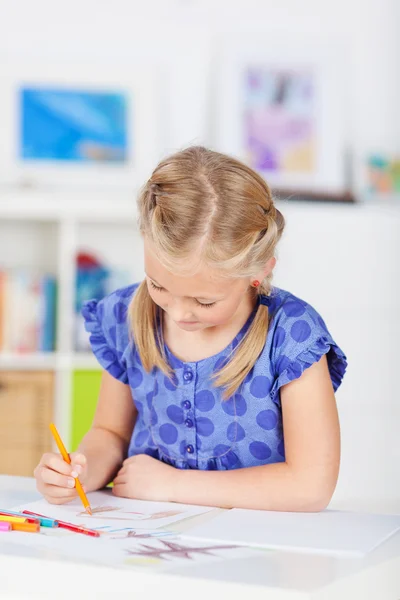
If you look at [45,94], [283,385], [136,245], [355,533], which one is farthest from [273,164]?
[355,533]

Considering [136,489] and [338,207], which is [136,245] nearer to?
[338,207]

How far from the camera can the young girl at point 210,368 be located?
3.67 ft

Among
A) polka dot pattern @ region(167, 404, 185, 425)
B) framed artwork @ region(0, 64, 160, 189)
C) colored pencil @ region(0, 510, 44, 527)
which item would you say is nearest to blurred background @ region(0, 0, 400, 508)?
framed artwork @ region(0, 64, 160, 189)

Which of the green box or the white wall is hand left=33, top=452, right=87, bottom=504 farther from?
the white wall

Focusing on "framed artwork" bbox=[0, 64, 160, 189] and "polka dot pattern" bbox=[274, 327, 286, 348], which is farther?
"framed artwork" bbox=[0, 64, 160, 189]

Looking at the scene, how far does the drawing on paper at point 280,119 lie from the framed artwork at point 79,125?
33 cm

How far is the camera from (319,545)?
880mm

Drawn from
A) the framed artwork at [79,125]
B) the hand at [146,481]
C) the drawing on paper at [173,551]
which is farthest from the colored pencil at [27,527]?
the framed artwork at [79,125]

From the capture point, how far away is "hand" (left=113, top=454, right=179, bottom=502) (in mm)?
1151

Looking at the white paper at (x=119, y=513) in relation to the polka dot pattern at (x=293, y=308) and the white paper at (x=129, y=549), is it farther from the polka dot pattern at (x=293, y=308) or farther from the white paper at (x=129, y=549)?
the polka dot pattern at (x=293, y=308)

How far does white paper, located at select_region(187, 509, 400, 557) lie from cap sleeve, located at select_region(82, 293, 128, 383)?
0.39m

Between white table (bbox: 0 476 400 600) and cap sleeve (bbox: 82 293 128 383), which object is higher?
cap sleeve (bbox: 82 293 128 383)

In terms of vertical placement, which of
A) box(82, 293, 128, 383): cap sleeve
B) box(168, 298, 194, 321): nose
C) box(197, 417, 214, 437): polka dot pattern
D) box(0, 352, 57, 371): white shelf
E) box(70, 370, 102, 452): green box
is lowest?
box(70, 370, 102, 452): green box

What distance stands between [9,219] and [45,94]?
1.43 feet
